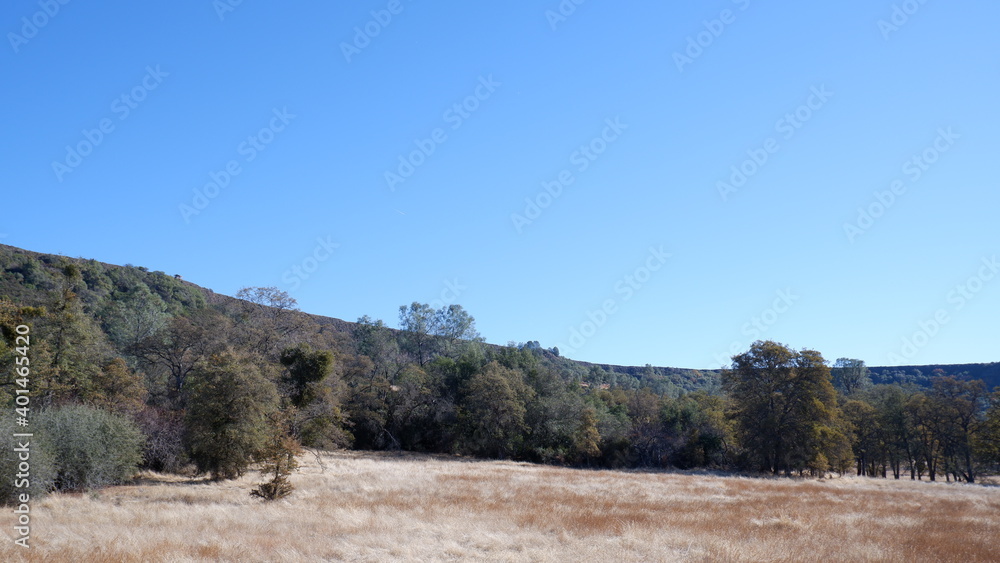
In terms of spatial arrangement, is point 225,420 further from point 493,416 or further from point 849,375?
point 849,375

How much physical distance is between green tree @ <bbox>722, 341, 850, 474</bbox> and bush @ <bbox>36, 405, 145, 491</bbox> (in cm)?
4255

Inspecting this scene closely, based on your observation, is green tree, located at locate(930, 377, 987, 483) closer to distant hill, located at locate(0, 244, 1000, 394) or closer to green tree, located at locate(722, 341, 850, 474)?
green tree, located at locate(722, 341, 850, 474)

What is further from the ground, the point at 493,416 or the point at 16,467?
the point at 16,467

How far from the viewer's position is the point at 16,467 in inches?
674

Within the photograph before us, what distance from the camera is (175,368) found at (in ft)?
129

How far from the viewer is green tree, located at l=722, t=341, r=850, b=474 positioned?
141 feet

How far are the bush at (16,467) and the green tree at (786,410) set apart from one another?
1765 inches

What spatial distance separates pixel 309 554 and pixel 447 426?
4123 centimetres

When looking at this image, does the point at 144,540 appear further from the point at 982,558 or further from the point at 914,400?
the point at 914,400

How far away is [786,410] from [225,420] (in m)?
40.5

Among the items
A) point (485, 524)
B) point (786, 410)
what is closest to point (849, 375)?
point (786, 410)

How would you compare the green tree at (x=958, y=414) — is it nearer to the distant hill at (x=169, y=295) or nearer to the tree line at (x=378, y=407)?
the tree line at (x=378, y=407)

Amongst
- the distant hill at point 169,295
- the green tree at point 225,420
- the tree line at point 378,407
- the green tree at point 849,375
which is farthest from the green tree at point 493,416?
the green tree at point 849,375

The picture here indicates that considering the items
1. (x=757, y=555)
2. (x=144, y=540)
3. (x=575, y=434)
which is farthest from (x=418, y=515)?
(x=575, y=434)
